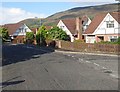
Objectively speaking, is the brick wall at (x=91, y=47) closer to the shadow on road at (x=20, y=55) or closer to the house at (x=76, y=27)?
the shadow on road at (x=20, y=55)

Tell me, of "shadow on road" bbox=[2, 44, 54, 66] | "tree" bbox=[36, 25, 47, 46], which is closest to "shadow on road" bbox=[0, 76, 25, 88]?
"shadow on road" bbox=[2, 44, 54, 66]

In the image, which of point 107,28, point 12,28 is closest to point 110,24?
point 107,28

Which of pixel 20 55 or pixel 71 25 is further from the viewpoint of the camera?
pixel 71 25

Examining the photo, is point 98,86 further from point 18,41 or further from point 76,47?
point 18,41

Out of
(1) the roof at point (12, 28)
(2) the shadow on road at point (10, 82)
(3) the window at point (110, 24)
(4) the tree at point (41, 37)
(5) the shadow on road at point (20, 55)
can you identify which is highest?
(1) the roof at point (12, 28)

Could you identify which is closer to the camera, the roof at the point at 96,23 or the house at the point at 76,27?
the roof at the point at 96,23

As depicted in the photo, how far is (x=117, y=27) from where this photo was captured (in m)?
54.5

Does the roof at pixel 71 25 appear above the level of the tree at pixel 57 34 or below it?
above

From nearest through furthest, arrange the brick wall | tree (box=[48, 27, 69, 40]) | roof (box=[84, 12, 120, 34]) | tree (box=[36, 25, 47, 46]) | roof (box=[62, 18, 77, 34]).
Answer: the brick wall < roof (box=[84, 12, 120, 34]) < tree (box=[48, 27, 69, 40]) < tree (box=[36, 25, 47, 46]) < roof (box=[62, 18, 77, 34])

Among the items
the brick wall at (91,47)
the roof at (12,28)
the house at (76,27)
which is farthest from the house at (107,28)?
the roof at (12,28)

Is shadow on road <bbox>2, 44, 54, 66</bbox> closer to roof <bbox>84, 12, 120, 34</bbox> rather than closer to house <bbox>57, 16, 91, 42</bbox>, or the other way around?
roof <bbox>84, 12, 120, 34</bbox>

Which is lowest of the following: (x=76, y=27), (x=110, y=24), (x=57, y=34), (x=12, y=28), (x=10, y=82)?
(x=10, y=82)

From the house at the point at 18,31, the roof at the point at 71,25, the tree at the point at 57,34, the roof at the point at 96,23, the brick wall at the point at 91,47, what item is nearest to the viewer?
the brick wall at the point at 91,47

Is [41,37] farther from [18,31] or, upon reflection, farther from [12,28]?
[12,28]
